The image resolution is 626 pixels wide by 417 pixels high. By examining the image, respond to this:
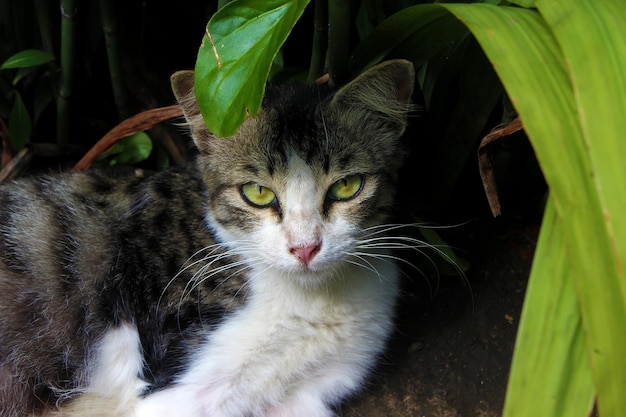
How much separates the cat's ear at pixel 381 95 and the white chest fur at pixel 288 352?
1.37 ft

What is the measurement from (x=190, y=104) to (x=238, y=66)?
46 centimetres

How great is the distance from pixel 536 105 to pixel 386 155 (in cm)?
67

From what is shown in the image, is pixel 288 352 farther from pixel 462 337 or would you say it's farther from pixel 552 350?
pixel 552 350

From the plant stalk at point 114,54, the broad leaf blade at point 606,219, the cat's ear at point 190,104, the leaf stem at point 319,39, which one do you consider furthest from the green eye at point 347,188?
the plant stalk at point 114,54

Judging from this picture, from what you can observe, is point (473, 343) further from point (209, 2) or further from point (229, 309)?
point (209, 2)

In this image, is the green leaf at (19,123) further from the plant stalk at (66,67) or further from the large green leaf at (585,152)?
the large green leaf at (585,152)

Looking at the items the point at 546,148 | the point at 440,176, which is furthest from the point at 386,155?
the point at 546,148

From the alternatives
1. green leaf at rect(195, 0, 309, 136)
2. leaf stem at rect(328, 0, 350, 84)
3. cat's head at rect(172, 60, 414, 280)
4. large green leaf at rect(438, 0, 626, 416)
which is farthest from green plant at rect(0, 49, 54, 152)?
large green leaf at rect(438, 0, 626, 416)

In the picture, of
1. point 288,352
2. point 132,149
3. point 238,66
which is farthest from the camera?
point 132,149

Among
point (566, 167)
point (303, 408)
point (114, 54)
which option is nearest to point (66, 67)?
point (114, 54)

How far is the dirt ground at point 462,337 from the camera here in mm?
1892

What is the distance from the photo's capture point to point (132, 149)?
2412 mm

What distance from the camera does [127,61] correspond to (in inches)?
104

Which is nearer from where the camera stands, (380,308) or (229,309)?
(229,309)
